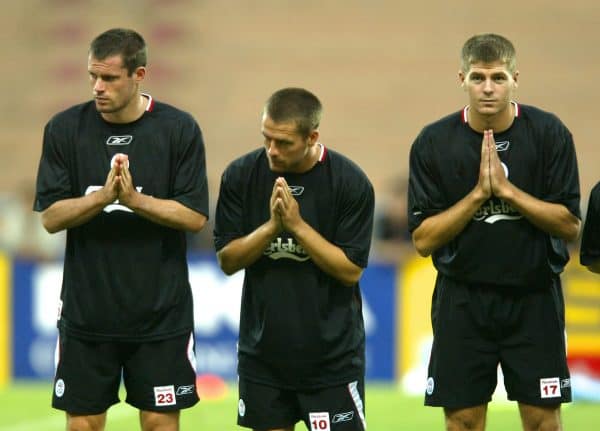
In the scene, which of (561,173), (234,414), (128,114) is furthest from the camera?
(234,414)

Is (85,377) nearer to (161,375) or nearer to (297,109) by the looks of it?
(161,375)

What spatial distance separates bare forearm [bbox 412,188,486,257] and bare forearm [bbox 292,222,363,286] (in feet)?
1.14

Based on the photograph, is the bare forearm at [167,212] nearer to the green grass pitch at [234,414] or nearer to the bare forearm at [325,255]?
the bare forearm at [325,255]

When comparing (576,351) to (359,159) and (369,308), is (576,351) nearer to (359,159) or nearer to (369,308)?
(369,308)

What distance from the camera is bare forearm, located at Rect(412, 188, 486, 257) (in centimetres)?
598

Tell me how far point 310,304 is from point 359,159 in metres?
11.3

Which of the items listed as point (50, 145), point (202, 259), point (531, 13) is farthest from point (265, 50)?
point (50, 145)

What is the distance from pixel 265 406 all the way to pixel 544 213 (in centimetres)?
156

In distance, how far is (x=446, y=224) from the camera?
19.8ft

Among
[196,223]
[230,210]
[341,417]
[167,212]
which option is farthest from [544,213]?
[167,212]

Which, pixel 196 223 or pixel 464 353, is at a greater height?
pixel 196 223

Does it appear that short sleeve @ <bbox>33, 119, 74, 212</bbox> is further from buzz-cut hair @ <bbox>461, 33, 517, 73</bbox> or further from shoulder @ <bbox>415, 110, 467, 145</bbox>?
buzz-cut hair @ <bbox>461, 33, 517, 73</bbox>

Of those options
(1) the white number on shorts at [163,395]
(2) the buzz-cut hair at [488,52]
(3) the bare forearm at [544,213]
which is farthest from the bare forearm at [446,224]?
(1) the white number on shorts at [163,395]

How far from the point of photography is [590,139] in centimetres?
1708
